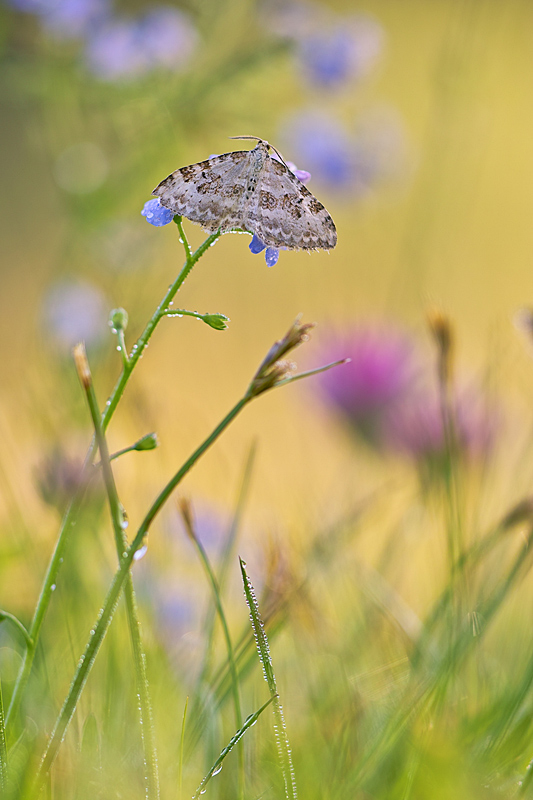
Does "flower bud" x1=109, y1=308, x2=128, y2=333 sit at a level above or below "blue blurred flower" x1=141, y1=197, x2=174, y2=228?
below

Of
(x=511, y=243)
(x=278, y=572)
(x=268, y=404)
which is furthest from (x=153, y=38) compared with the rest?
(x=511, y=243)

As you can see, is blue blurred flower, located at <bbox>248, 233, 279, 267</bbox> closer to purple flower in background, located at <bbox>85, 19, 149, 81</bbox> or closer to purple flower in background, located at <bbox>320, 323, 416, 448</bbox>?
purple flower in background, located at <bbox>320, 323, 416, 448</bbox>

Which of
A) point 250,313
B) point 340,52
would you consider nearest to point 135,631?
point 340,52

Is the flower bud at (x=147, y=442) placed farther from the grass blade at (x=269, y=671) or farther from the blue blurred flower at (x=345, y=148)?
the blue blurred flower at (x=345, y=148)

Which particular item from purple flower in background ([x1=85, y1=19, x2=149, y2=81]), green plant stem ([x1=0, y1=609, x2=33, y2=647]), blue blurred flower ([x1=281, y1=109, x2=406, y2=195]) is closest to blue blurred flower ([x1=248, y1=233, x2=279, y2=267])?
green plant stem ([x1=0, y1=609, x2=33, y2=647])

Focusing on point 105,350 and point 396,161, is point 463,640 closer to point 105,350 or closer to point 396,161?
point 105,350

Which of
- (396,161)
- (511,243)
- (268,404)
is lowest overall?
(268,404)

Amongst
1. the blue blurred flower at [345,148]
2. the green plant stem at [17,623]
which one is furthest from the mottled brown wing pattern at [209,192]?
the blue blurred flower at [345,148]

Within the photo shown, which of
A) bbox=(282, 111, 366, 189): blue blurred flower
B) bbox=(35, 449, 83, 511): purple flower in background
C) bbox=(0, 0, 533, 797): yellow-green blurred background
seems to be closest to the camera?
bbox=(35, 449, 83, 511): purple flower in background
